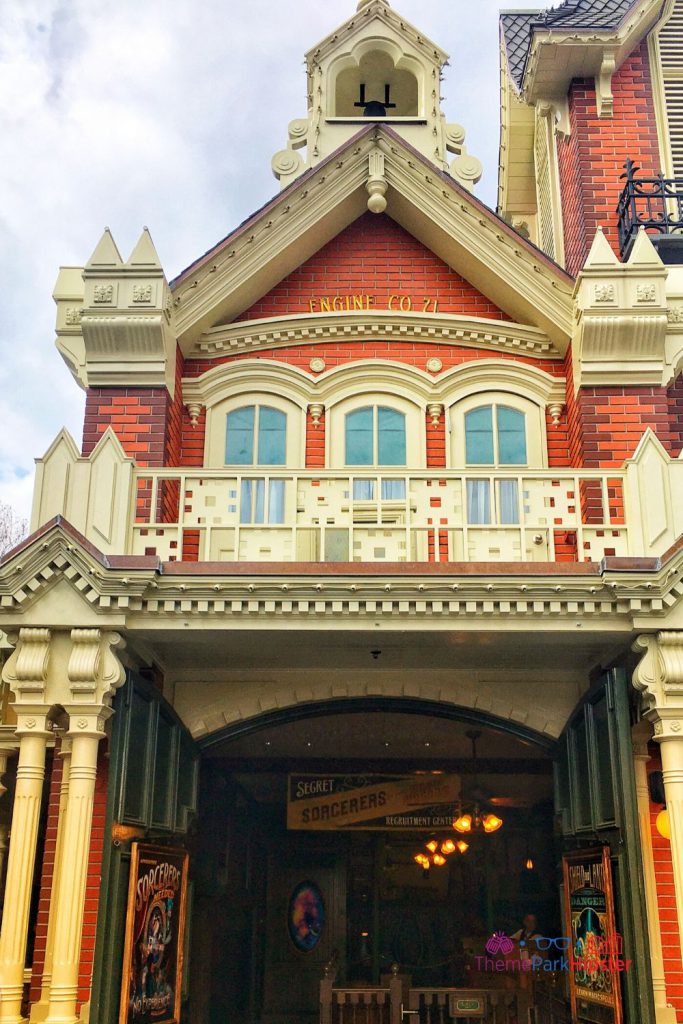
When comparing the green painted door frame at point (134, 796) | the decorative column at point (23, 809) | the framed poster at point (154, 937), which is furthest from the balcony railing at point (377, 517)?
the framed poster at point (154, 937)

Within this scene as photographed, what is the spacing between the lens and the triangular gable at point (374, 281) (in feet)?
42.4

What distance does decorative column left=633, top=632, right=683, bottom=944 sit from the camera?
28.5ft

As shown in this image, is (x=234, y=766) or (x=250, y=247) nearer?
(x=250, y=247)

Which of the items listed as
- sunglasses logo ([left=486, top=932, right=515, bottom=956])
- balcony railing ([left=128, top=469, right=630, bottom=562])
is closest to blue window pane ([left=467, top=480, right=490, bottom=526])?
balcony railing ([left=128, top=469, right=630, bottom=562])

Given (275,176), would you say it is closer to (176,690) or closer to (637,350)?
(637,350)

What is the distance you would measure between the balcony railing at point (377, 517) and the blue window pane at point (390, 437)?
2068 millimetres

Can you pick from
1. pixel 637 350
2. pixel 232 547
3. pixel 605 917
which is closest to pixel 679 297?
pixel 637 350

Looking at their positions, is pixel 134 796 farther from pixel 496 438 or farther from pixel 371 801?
pixel 371 801

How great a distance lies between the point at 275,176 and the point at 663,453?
6771 millimetres

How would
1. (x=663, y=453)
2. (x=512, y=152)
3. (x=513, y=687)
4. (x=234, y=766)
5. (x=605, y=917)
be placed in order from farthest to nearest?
(x=512, y=152) → (x=234, y=766) → (x=513, y=687) → (x=663, y=453) → (x=605, y=917)

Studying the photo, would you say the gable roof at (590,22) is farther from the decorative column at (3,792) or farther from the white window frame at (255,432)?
the decorative column at (3,792)

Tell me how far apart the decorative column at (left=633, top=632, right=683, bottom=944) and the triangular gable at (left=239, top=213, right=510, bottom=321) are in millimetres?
5342

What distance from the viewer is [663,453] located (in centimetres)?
970

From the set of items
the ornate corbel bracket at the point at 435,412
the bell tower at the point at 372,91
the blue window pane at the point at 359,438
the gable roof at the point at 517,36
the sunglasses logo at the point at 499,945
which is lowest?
the sunglasses logo at the point at 499,945
